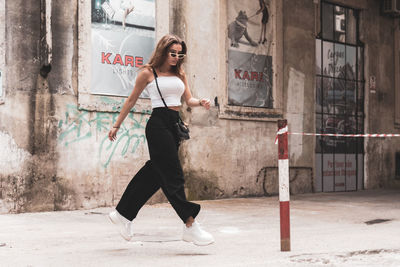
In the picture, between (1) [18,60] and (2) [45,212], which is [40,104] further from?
(2) [45,212]

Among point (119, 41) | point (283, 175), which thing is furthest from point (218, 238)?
point (119, 41)

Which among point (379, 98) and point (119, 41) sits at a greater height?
point (119, 41)

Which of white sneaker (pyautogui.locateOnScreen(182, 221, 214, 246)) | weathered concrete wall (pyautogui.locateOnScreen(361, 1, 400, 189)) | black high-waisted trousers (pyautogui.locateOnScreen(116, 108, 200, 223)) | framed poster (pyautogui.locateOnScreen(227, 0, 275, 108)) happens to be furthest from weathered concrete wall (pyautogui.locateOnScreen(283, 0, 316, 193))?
white sneaker (pyautogui.locateOnScreen(182, 221, 214, 246))

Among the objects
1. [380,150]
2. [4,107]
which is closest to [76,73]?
[4,107]

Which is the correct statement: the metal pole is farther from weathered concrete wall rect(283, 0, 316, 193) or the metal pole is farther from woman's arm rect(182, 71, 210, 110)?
weathered concrete wall rect(283, 0, 316, 193)

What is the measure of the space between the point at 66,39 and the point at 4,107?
1271mm

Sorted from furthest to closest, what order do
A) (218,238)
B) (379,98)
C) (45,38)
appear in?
1. (379,98)
2. (45,38)
3. (218,238)

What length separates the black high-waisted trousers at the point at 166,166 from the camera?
200 inches

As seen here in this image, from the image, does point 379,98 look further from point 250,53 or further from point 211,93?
point 211,93

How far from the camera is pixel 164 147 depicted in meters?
5.14

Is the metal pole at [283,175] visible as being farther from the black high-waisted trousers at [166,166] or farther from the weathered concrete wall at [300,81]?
the weathered concrete wall at [300,81]

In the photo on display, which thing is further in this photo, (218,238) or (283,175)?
(218,238)

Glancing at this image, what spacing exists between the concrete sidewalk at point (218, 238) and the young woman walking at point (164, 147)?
0.88 ft

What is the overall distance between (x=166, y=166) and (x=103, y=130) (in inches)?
155
